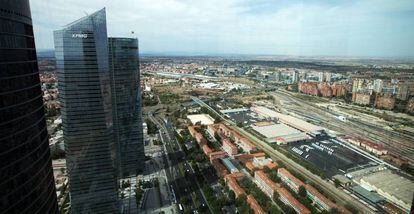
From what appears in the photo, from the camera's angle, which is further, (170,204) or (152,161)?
(152,161)

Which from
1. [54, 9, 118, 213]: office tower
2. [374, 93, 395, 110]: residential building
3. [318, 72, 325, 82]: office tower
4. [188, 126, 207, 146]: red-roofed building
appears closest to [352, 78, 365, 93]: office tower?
[374, 93, 395, 110]: residential building

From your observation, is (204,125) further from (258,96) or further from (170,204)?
(258,96)

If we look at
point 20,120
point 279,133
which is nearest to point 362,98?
point 279,133

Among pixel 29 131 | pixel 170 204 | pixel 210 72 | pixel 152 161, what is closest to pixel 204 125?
pixel 152 161

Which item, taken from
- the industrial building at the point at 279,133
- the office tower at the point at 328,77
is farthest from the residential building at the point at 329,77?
the industrial building at the point at 279,133

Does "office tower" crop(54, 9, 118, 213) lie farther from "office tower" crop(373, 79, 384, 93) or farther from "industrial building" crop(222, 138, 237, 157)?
"office tower" crop(373, 79, 384, 93)

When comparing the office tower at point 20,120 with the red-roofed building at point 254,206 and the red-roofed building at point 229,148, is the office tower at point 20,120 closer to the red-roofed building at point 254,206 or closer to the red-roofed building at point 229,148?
the red-roofed building at point 254,206
